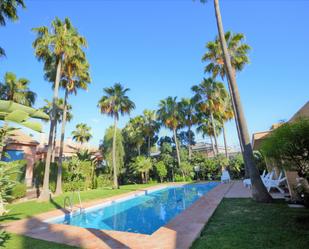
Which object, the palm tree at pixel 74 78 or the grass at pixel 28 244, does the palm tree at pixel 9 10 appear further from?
the grass at pixel 28 244

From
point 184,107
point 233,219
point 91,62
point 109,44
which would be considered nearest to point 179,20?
point 109,44

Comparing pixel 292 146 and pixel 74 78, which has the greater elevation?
pixel 74 78

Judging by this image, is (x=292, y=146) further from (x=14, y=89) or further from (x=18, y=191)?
(x=14, y=89)

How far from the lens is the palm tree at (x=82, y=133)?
33.0 meters

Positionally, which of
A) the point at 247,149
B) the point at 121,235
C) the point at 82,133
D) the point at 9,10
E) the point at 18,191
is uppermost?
the point at 9,10

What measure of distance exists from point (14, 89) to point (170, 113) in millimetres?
17200

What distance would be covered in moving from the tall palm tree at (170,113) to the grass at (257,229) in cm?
1899

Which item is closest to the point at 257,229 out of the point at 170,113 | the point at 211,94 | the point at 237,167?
the point at 237,167

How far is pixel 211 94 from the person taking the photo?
77.4ft

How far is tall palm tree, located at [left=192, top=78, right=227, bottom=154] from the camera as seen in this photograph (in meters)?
23.5

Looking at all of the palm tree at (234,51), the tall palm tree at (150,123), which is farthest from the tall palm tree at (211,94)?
the tall palm tree at (150,123)

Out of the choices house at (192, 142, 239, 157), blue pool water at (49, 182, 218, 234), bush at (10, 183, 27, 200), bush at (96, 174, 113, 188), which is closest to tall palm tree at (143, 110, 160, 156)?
bush at (96, 174, 113, 188)

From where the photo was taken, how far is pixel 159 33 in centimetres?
1464

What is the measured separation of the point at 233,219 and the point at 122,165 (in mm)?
21771
